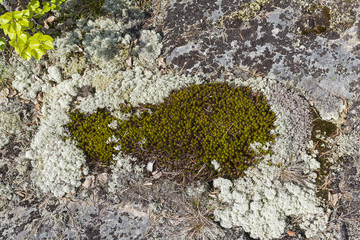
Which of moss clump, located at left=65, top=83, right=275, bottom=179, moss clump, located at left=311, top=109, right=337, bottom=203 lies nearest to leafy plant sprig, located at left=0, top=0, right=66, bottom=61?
moss clump, located at left=65, top=83, right=275, bottom=179

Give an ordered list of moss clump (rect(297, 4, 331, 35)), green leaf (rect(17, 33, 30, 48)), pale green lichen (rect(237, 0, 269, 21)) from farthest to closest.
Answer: pale green lichen (rect(237, 0, 269, 21)), moss clump (rect(297, 4, 331, 35)), green leaf (rect(17, 33, 30, 48))

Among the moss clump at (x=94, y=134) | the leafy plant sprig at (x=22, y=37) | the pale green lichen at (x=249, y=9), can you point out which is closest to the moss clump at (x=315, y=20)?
the pale green lichen at (x=249, y=9)

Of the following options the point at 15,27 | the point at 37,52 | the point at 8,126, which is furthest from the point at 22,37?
the point at 8,126

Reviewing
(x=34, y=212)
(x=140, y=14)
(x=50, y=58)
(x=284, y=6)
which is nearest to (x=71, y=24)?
(x=50, y=58)

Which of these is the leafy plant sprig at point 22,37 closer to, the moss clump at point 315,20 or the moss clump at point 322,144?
the moss clump at point 315,20

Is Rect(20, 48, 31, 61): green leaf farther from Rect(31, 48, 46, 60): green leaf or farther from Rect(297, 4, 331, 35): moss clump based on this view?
Rect(297, 4, 331, 35): moss clump

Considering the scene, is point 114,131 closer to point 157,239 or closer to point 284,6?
point 157,239

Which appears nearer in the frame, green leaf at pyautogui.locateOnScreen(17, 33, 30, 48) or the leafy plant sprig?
the leafy plant sprig
